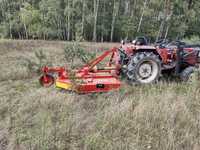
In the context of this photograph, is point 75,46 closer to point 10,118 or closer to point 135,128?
point 10,118

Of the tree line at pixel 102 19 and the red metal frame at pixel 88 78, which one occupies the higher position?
the tree line at pixel 102 19

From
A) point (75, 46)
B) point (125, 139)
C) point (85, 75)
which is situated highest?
point (75, 46)

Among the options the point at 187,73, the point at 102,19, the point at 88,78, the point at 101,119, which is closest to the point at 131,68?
the point at 88,78

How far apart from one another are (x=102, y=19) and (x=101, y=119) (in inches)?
1030

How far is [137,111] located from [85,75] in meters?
1.56

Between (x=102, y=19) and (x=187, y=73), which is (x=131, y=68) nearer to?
(x=187, y=73)

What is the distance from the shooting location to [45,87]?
4.89 m

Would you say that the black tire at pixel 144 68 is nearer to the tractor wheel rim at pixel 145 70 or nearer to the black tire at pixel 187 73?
the tractor wheel rim at pixel 145 70

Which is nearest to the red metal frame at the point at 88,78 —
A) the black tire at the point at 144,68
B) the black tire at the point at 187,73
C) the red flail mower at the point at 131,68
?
the red flail mower at the point at 131,68

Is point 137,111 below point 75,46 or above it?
below

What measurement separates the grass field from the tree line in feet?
73.0

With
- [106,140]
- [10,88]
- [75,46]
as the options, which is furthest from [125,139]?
[75,46]

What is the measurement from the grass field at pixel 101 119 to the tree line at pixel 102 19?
73.0 feet

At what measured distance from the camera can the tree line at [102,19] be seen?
26625mm
